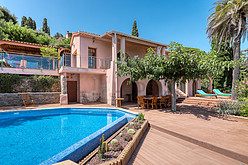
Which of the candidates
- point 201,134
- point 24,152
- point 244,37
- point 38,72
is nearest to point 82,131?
point 24,152

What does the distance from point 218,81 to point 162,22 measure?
14512 mm

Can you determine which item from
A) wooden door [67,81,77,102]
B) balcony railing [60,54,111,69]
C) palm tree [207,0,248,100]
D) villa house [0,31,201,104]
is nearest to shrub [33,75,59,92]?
villa house [0,31,201,104]

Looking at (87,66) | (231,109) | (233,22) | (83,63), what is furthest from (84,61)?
(233,22)

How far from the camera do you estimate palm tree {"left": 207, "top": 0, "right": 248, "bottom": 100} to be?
9.52 meters

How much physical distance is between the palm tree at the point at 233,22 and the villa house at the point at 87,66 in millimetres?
4616

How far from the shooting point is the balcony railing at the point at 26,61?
11113 mm

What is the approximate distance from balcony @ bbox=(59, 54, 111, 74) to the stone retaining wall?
265cm

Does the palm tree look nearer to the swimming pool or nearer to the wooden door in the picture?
the swimming pool

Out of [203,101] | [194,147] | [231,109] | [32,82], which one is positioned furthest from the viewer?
[32,82]

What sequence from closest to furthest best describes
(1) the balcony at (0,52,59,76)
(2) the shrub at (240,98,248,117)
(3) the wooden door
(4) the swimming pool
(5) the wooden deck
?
(5) the wooden deck < (4) the swimming pool < (2) the shrub at (240,98,248,117) < (1) the balcony at (0,52,59,76) < (3) the wooden door

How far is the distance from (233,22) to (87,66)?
1262 centimetres

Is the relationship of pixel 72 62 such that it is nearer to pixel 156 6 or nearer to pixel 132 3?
pixel 132 3

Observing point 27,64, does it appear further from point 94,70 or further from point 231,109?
point 231,109

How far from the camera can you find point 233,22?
31.7 ft
